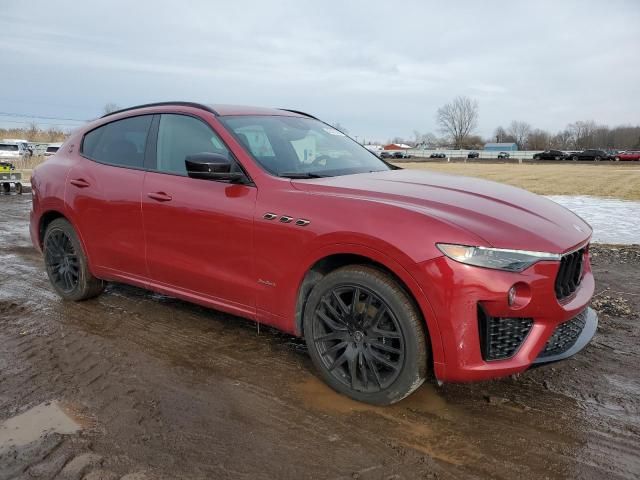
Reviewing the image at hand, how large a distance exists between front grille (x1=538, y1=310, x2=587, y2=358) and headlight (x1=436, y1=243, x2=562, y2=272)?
1.65 ft

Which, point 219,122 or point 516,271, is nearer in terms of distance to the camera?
Result: point 516,271

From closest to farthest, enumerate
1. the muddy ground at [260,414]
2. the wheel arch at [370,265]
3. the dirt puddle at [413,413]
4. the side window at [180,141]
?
the muddy ground at [260,414]
the dirt puddle at [413,413]
the wheel arch at [370,265]
the side window at [180,141]

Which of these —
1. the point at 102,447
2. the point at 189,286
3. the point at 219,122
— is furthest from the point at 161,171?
the point at 102,447

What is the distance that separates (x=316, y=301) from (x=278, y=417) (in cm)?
69

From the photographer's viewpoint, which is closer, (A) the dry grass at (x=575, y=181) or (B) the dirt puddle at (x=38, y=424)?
(B) the dirt puddle at (x=38, y=424)

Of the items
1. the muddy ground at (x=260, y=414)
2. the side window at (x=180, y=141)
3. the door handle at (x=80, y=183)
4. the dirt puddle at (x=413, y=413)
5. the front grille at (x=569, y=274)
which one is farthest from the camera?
the door handle at (x=80, y=183)

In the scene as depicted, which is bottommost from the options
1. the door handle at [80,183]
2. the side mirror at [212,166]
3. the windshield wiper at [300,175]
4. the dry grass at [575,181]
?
the dry grass at [575,181]

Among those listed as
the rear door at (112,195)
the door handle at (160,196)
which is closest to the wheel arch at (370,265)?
the door handle at (160,196)

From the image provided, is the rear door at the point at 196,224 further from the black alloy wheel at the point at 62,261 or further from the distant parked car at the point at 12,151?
the distant parked car at the point at 12,151

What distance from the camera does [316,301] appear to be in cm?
317

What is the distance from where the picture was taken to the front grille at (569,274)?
2.85 m

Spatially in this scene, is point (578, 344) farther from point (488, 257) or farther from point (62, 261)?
point (62, 261)

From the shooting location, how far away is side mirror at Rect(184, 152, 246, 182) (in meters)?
3.41

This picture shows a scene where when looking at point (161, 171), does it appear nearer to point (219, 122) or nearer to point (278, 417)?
point (219, 122)
